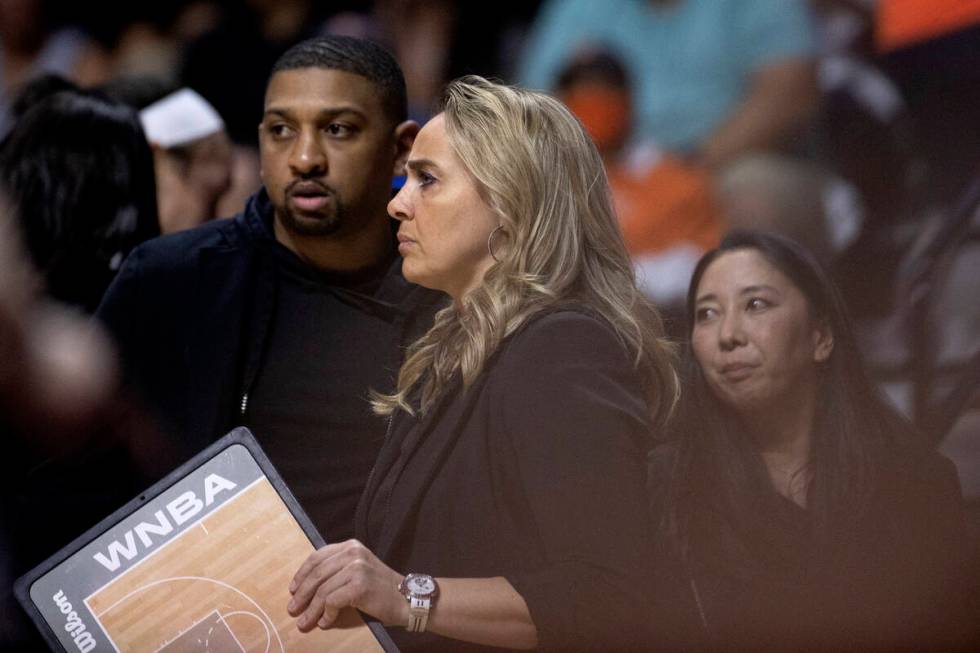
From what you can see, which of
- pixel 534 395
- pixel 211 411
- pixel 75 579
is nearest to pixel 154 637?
pixel 75 579

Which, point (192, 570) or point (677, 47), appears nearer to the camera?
point (192, 570)

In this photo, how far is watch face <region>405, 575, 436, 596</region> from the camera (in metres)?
1.74

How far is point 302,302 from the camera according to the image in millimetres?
2209

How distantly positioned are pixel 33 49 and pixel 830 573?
175 cm

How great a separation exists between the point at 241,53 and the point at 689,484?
116cm

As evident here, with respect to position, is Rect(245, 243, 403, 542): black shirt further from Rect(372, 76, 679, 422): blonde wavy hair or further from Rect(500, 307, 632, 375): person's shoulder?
Rect(500, 307, 632, 375): person's shoulder

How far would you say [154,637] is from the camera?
6.22 feet

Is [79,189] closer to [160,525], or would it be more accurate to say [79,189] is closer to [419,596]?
[160,525]

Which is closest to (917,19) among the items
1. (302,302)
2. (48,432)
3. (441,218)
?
(441,218)

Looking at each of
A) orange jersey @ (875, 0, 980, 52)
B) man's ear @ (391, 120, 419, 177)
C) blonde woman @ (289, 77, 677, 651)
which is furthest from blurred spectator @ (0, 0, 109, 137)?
orange jersey @ (875, 0, 980, 52)

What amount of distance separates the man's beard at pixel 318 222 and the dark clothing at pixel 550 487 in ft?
1.47

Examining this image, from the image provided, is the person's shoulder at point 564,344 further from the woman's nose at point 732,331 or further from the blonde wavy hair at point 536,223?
the woman's nose at point 732,331

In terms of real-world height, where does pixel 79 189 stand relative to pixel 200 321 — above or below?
above

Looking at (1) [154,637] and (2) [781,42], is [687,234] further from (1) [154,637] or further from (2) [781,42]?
(1) [154,637]
